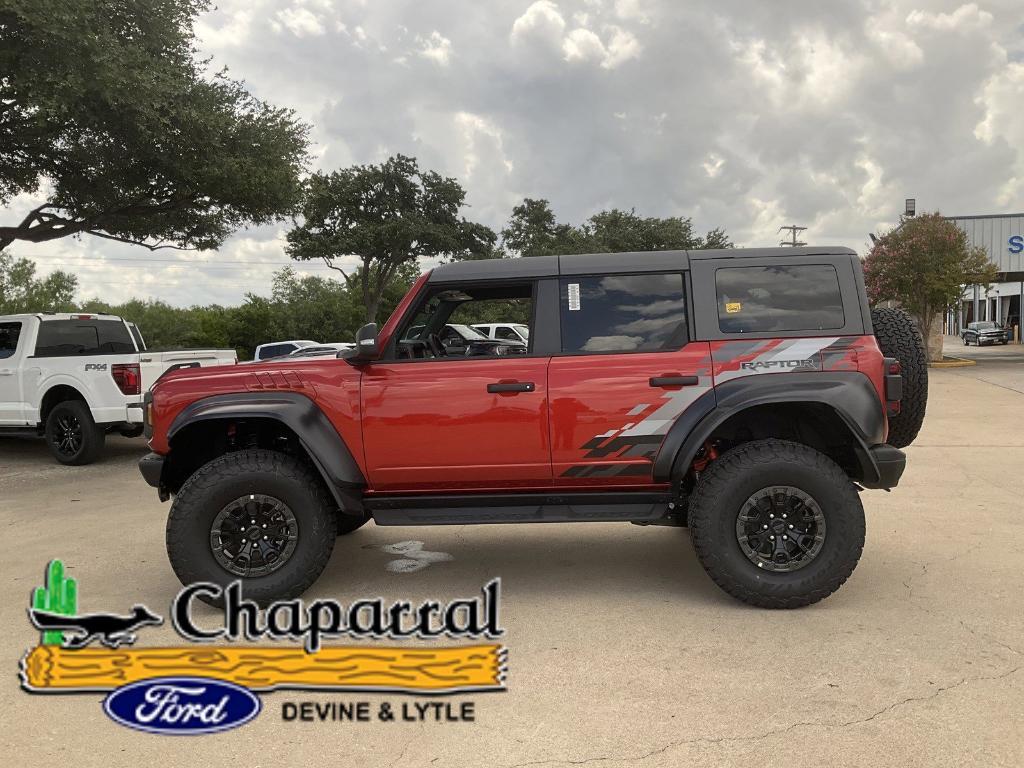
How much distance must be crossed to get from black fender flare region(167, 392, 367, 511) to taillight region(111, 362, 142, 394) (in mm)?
5494

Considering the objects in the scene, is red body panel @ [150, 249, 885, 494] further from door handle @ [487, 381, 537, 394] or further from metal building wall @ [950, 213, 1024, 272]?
metal building wall @ [950, 213, 1024, 272]

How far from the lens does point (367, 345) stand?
414cm

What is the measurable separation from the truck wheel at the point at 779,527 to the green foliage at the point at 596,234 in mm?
35609

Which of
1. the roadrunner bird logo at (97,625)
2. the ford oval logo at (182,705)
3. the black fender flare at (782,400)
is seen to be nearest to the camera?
the ford oval logo at (182,705)

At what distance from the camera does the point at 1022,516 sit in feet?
19.1

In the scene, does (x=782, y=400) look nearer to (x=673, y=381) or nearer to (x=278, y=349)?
(x=673, y=381)

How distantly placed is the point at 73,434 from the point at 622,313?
26.1 ft

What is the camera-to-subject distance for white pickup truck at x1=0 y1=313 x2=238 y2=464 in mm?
9148

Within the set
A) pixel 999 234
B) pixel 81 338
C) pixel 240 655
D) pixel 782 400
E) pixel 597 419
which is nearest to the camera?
pixel 240 655

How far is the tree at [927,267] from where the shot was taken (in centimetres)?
2272

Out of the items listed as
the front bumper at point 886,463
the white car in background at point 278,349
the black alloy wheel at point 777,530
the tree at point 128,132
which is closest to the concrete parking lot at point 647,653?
the black alloy wheel at point 777,530

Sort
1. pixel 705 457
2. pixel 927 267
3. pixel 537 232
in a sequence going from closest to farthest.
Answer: pixel 705 457
pixel 927 267
pixel 537 232

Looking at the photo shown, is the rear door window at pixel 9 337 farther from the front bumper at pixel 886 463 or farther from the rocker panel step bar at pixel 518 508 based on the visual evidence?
the front bumper at pixel 886 463

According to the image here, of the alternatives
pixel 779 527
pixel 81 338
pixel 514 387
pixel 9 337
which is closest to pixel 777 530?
pixel 779 527
